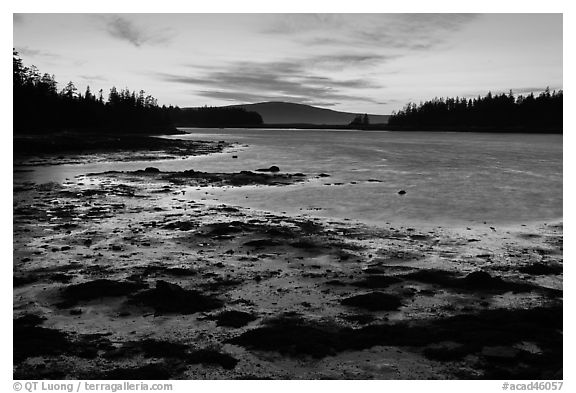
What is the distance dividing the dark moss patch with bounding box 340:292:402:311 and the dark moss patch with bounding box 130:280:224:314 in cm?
267

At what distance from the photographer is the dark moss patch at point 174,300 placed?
891cm

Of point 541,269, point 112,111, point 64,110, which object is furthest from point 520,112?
point 541,269

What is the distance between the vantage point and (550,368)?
22.8ft

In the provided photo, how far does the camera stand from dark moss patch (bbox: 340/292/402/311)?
909 cm

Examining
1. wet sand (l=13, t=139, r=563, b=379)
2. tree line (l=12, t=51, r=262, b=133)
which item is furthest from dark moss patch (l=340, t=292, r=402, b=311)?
tree line (l=12, t=51, r=262, b=133)

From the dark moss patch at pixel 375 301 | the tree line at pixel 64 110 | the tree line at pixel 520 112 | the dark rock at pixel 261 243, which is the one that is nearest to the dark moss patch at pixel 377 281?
the dark moss patch at pixel 375 301

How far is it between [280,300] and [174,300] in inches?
84.8

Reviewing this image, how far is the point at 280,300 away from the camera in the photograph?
A: 9.51 metres

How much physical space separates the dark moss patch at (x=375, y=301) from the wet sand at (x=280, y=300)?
0.13 ft

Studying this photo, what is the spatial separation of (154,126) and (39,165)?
108905mm

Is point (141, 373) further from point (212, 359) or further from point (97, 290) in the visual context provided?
point (97, 290)

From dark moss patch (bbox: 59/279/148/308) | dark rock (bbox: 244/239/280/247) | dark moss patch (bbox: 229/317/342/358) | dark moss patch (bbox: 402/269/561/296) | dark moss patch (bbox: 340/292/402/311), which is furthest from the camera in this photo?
dark rock (bbox: 244/239/280/247)

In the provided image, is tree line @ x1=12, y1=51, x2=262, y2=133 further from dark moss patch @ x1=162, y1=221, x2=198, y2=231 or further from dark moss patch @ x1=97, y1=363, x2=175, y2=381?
dark moss patch @ x1=97, y1=363, x2=175, y2=381
